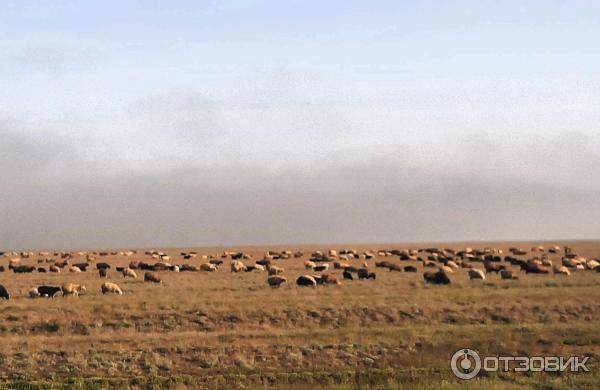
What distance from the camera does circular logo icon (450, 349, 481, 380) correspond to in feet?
65.1

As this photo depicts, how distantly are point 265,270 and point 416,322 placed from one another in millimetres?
28815

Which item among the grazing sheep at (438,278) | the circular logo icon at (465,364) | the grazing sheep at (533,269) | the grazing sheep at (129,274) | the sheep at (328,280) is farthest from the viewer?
the grazing sheep at (129,274)

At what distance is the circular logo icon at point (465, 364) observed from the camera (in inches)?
781

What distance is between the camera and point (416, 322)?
28.8m

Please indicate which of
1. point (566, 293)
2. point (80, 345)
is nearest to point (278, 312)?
point (80, 345)

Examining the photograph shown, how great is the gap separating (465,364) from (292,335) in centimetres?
707

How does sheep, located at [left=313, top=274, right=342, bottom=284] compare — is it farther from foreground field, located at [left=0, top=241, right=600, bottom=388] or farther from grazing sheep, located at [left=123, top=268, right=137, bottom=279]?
grazing sheep, located at [left=123, top=268, right=137, bottom=279]

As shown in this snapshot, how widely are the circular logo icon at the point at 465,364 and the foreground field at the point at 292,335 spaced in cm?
43

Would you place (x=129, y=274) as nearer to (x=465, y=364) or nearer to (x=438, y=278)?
(x=438, y=278)

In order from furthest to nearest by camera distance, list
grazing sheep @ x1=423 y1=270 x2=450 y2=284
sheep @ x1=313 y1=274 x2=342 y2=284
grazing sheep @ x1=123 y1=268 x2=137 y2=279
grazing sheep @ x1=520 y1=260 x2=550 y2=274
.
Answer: grazing sheep @ x1=123 y1=268 x2=137 y2=279, grazing sheep @ x1=520 y1=260 x2=550 y2=274, sheep @ x1=313 y1=274 x2=342 y2=284, grazing sheep @ x1=423 y1=270 x2=450 y2=284

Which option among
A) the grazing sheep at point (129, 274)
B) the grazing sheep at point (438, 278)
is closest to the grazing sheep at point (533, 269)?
the grazing sheep at point (438, 278)

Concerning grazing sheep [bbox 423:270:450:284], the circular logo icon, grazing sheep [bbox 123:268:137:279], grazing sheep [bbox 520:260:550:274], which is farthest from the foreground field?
grazing sheep [bbox 123:268:137:279]

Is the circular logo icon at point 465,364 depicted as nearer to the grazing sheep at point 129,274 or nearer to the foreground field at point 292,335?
the foreground field at point 292,335

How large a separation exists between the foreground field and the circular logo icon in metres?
0.43
